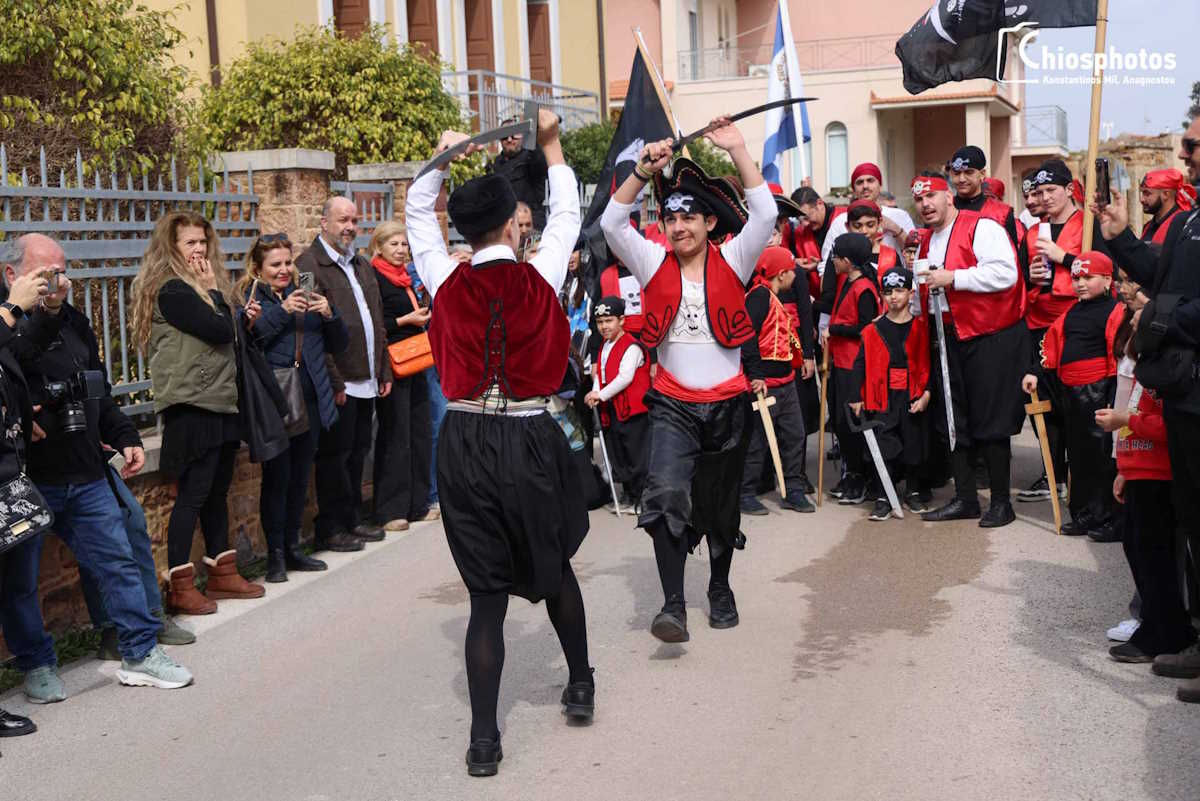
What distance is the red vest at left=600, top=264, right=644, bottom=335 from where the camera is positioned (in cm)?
1036

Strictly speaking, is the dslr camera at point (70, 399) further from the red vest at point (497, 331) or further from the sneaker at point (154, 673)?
the red vest at point (497, 331)

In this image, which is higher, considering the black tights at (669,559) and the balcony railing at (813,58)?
the balcony railing at (813,58)

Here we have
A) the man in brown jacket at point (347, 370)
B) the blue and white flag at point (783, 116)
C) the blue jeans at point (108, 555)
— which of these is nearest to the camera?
the blue jeans at point (108, 555)

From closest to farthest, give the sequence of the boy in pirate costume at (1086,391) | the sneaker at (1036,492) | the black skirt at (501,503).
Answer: the black skirt at (501,503)
the boy in pirate costume at (1086,391)
the sneaker at (1036,492)

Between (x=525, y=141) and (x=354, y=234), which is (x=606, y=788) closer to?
(x=525, y=141)

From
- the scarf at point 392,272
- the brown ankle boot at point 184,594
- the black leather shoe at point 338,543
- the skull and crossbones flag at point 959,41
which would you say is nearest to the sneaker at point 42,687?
the brown ankle boot at point 184,594

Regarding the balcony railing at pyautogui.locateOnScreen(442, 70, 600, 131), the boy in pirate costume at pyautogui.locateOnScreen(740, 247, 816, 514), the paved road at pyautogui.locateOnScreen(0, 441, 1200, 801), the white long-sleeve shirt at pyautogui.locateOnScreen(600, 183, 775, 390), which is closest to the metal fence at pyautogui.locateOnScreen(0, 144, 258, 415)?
the paved road at pyautogui.locateOnScreen(0, 441, 1200, 801)

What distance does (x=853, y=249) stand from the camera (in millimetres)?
10539

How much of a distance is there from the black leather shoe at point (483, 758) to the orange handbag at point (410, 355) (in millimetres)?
4693

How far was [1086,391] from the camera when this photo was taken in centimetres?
905

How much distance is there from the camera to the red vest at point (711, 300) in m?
6.95

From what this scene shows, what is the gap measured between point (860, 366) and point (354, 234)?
3.47 meters

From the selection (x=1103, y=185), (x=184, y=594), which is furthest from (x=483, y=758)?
(x=1103, y=185)

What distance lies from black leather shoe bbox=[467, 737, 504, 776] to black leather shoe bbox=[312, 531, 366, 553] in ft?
13.7
